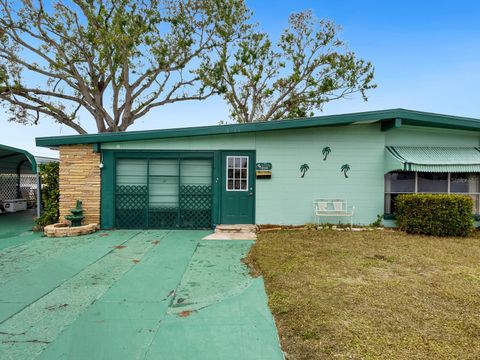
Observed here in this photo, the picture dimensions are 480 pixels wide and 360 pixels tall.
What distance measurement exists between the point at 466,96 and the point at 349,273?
45.4 feet

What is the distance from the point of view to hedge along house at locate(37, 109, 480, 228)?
7.27 meters

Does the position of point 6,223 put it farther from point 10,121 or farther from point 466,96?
point 466,96

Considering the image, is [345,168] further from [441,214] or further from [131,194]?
[131,194]

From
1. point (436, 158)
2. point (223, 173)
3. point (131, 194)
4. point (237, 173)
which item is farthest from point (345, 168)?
point (131, 194)

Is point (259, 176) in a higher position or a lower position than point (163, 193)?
higher

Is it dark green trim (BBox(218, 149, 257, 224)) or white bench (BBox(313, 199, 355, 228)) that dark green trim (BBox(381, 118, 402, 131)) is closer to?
white bench (BBox(313, 199, 355, 228))

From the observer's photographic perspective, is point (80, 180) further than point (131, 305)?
Yes

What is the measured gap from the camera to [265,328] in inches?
103

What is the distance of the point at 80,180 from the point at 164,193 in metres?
2.22

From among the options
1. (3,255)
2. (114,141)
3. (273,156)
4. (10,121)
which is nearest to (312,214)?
(273,156)

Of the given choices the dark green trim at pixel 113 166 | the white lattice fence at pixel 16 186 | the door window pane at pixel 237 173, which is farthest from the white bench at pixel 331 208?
the white lattice fence at pixel 16 186

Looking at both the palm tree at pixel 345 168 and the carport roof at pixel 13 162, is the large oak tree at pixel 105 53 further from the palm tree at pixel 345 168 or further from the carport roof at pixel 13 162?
the palm tree at pixel 345 168

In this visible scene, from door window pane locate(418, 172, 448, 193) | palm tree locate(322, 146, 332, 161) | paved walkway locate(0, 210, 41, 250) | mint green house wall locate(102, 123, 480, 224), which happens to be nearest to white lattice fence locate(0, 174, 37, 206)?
paved walkway locate(0, 210, 41, 250)

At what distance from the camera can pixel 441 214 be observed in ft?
21.3
